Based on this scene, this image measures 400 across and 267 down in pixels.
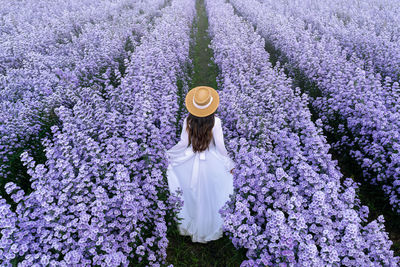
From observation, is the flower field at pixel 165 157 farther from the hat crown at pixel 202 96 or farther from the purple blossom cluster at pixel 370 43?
the hat crown at pixel 202 96

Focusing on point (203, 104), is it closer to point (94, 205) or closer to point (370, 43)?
point (94, 205)

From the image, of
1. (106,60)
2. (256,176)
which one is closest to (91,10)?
(106,60)

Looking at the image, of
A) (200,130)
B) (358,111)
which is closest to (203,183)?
(200,130)

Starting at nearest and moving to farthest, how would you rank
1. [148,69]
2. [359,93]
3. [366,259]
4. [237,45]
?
1. [366,259]
2. [359,93]
3. [148,69]
4. [237,45]

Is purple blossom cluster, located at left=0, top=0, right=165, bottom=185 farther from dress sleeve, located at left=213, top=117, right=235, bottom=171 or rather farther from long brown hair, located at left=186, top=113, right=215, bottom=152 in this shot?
dress sleeve, located at left=213, top=117, right=235, bottom=171

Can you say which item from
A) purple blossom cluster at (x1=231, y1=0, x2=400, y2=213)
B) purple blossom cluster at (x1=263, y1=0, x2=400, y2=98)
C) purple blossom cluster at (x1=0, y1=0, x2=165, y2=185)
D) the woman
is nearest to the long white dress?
the woman

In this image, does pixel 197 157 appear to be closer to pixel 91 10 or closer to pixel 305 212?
pixel 305 212

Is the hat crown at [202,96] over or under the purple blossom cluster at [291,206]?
over

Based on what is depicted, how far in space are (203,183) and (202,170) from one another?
0.23 m

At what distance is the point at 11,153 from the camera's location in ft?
15.2

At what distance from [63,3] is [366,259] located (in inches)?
796

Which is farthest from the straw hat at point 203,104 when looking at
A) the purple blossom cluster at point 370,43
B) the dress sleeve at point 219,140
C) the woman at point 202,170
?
the purple blossom cluster at point 370,43

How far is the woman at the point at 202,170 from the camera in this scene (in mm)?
3895

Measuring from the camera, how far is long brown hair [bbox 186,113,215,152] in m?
3.86
